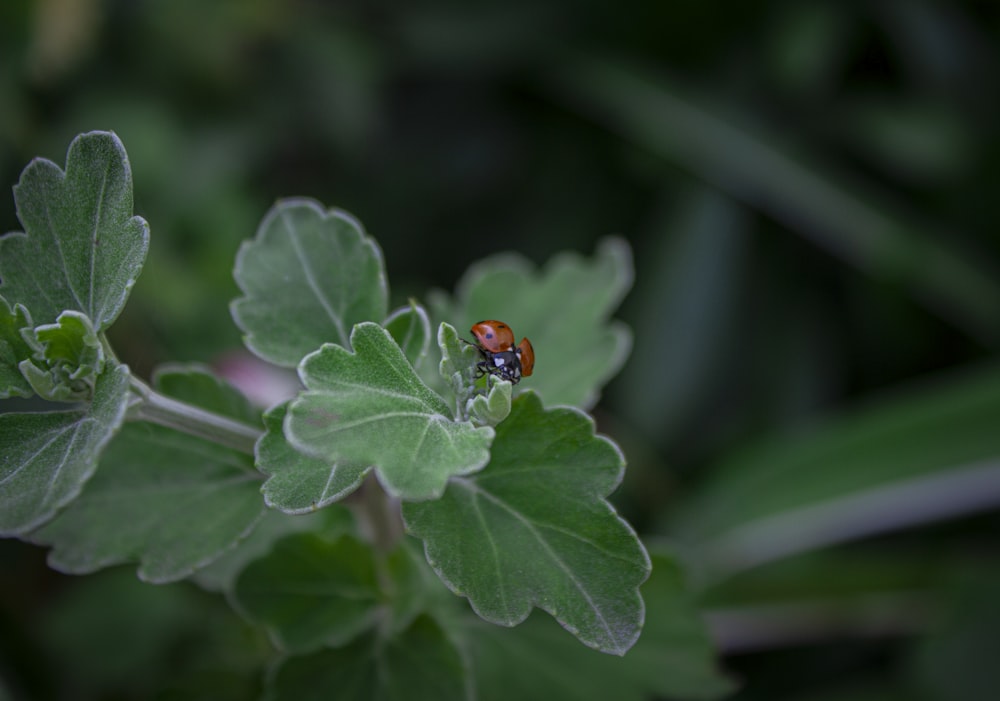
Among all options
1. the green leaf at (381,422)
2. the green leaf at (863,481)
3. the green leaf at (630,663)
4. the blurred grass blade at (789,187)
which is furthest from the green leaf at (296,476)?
the blurred grass blade at (789,187)

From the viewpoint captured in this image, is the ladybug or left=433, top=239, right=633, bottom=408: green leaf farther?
left=433, top=239, right=633, bottom=408: green leaf

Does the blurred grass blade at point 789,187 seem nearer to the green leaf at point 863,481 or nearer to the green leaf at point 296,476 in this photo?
the green leaf at point 863,481

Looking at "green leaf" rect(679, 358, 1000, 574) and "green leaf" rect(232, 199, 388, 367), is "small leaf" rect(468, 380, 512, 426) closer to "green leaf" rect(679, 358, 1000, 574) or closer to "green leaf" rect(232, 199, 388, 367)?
"green leaf" rect(232, 199, 388, 367)

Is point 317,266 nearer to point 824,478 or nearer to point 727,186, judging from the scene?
point 824,478

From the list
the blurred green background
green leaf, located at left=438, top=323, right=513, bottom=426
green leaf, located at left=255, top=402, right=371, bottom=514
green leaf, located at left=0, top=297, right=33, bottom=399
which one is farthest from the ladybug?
the blurred green background

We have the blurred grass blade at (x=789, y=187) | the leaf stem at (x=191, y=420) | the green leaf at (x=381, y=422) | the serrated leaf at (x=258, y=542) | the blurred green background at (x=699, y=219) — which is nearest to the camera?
the green leaf at (x=381, y=422)

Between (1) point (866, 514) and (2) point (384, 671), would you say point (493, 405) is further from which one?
(1) point (866, 514)
